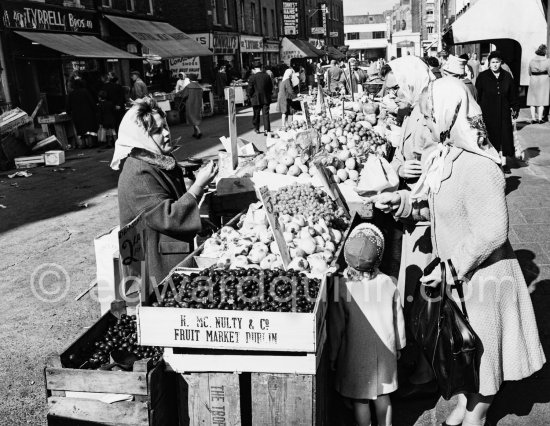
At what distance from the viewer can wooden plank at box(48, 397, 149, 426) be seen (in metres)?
3.18

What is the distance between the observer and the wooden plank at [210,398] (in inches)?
128

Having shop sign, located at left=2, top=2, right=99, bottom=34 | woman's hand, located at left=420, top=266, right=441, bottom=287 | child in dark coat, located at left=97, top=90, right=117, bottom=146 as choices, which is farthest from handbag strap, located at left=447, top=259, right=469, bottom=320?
shop sign, located at left=2, top=2, right=99, bottom=34

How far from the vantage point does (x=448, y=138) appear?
3.16m

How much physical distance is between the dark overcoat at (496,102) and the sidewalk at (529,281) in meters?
0.84

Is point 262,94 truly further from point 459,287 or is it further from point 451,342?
point 451,342

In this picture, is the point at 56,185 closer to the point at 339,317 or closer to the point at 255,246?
the point at 255,246

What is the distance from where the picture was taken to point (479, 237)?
9.98 ft

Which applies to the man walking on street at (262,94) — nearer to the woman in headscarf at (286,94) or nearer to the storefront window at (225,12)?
the woman in headscarf at (286,94)

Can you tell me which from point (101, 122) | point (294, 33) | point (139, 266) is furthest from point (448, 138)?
point (294, 33)

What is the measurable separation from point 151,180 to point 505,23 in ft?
45.9

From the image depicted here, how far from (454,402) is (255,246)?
167 centimetres

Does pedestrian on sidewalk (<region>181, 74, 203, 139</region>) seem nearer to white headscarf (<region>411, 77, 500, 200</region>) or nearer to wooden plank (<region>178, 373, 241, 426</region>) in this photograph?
wooden plank (<region>178, 373, 241, 426</region>)

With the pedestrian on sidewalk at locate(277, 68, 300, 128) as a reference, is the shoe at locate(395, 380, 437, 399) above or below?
below

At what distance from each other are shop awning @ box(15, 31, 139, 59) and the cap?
53.5ft
